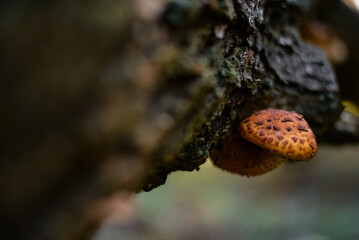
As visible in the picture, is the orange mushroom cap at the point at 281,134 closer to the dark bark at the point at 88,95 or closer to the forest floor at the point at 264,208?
the dark bark at the point at 88,95

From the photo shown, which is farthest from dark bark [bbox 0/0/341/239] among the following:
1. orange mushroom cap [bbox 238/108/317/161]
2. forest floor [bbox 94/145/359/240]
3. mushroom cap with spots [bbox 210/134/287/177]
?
forest floor [bbox 94/145/359/240]

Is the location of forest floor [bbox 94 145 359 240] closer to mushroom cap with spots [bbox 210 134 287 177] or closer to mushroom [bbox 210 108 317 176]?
mushroom cap with spots [bbox 210 134 287 177]

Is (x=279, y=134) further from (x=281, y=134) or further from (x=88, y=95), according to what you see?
(x=88, y=95)

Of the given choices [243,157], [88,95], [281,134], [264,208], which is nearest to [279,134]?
[281,134]

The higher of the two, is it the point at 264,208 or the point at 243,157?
the point at 264,208

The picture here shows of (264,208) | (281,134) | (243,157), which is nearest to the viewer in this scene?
(281,134)

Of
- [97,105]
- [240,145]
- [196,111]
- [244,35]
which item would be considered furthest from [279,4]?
[97,105]
